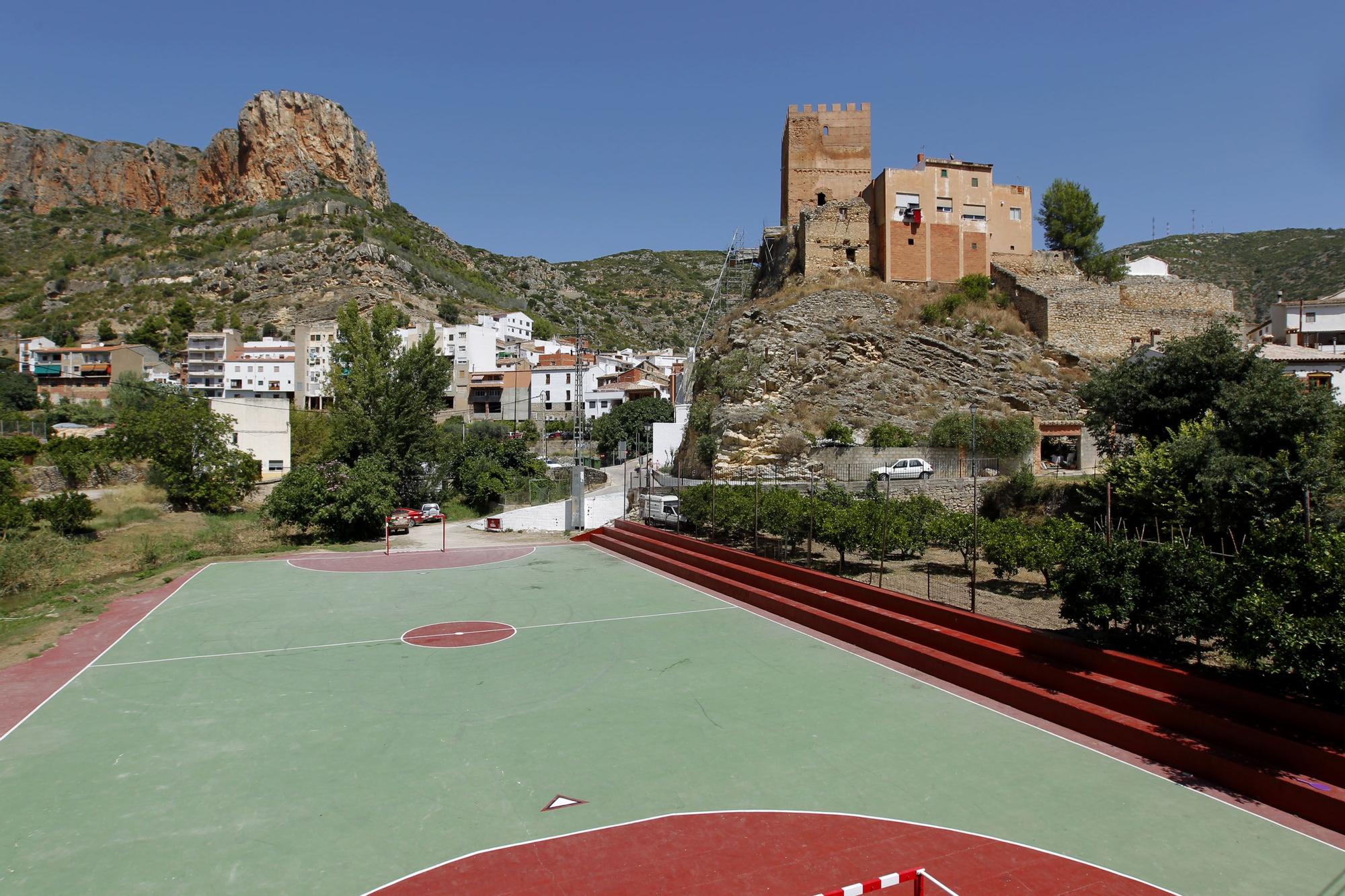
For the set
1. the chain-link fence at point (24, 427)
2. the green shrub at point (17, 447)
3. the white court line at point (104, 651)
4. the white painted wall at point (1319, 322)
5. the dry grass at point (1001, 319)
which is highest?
the white painted wall at point (1319, 322)

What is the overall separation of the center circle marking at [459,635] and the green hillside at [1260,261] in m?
69.4

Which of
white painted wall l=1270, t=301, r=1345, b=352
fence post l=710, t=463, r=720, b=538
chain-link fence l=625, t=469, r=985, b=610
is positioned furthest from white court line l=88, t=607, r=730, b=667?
white painted wall l=1270, t=301, r=1345, b=352

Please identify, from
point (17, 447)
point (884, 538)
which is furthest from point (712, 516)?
point (17, 447)

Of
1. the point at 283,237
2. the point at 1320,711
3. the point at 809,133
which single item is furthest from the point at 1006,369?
the point at 283,237

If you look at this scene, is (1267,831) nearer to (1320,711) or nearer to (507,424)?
(1320,711)

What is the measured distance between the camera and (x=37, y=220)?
11819cm

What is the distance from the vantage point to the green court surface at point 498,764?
226 inches

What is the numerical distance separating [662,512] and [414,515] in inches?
518

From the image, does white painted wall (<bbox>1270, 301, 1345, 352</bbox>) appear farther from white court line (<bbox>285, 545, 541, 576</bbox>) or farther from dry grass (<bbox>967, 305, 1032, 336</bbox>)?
white court line (<bbox>285, 545, 541, 576</bbox>)

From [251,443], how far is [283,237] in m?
78.2

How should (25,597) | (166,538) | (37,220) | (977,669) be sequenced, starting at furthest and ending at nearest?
(37,220) < (166,538) < (25,597) < (977,669)

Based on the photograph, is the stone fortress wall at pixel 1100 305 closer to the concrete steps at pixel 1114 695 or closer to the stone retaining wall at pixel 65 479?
the concrete steps at pixel 1114 695

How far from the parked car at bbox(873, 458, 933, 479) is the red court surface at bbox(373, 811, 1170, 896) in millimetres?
20421

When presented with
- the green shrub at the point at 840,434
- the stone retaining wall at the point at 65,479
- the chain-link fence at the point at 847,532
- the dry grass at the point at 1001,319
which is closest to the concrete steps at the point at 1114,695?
the chain-link fence at the point at 847,532
